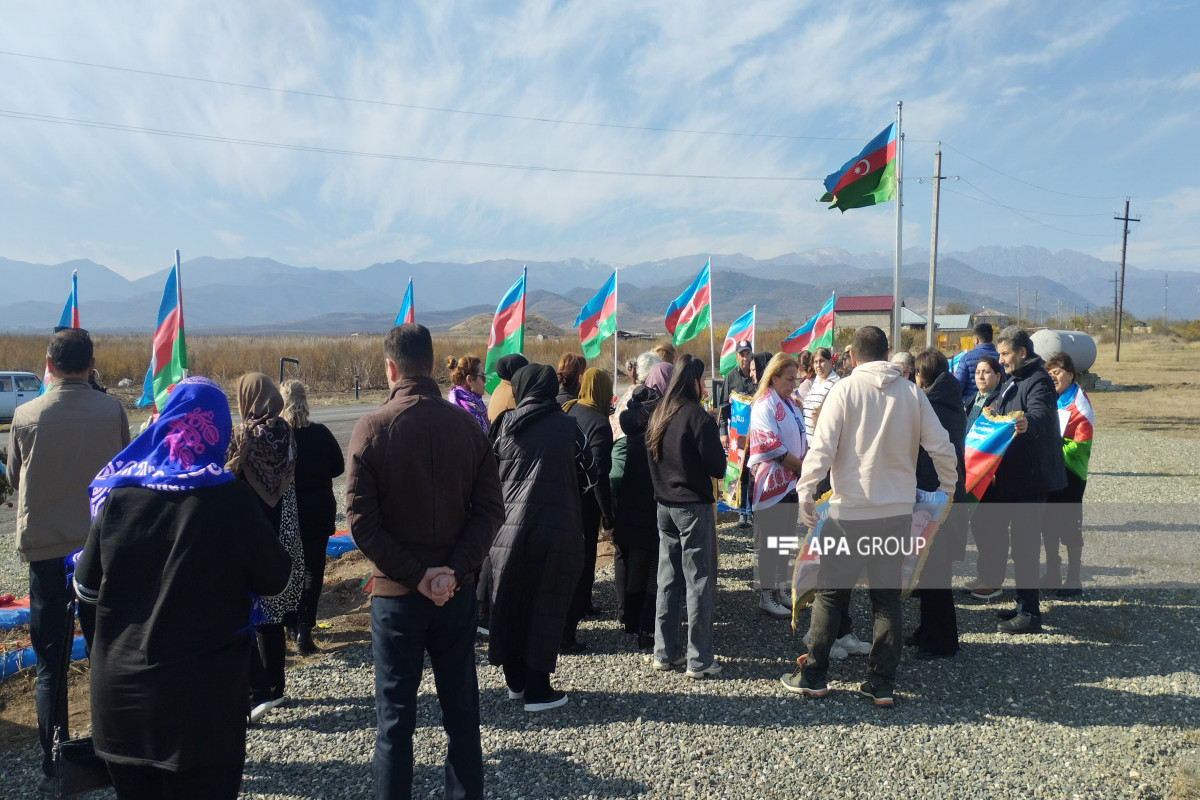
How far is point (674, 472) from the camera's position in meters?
4.44

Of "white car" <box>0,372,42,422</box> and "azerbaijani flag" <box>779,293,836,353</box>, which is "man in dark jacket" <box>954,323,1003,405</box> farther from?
"white car" <box>0,372,42,422</box>

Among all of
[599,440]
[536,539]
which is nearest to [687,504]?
[599,440]

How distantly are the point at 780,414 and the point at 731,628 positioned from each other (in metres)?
→ 1.71

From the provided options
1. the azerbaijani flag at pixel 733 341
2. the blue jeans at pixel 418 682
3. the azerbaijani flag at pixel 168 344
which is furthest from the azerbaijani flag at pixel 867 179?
the blue jeans at pixel 418 682

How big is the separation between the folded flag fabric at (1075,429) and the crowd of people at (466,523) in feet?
0.09

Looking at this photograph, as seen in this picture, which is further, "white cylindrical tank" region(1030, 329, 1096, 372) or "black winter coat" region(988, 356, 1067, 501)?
"white cylindrical tank" region(1030, 329, 1096, 372)

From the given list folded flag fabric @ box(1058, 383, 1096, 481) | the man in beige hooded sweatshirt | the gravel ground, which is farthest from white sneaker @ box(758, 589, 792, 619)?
folded flag fabric @ box(1058, 383, 1096, 481)

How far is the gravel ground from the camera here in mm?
3457

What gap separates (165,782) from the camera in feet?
7.58

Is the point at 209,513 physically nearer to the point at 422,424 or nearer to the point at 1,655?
the point at 422,424

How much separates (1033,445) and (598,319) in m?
7.42

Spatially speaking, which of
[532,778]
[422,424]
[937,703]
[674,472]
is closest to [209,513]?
[422,424]

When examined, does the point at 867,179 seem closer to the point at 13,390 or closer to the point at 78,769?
the point at 78,769

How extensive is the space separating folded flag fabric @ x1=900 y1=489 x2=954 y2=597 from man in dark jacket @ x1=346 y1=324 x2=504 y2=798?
267cm
